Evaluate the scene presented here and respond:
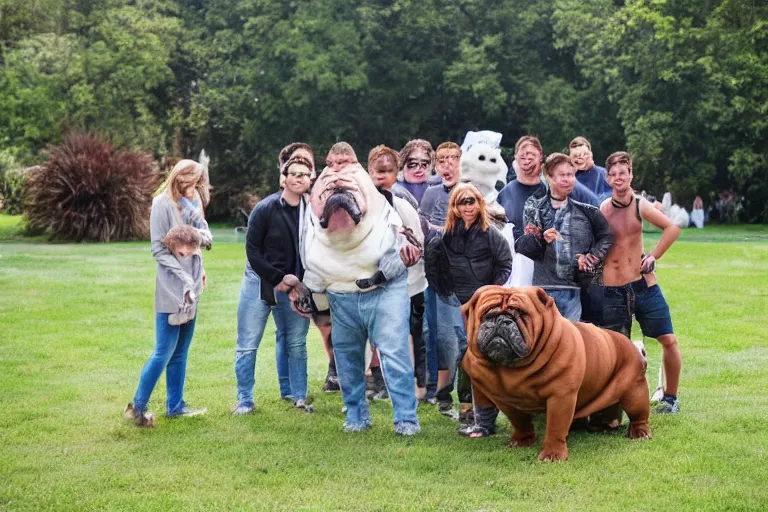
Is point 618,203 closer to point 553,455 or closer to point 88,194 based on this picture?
point 553,455

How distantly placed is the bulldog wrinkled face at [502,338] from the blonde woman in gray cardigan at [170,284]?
2.29 m

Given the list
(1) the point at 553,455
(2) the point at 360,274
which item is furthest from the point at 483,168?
(1) the point at 553,455

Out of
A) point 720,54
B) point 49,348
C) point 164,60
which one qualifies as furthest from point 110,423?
point 164,60

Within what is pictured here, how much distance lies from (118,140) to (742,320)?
77.0 ft

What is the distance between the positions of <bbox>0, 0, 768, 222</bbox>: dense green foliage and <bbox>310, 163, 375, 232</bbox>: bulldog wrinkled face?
1299 inches

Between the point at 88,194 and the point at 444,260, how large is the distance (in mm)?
24276

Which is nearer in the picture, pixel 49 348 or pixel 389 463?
pixel 389 463

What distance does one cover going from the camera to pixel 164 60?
47344 millimetres

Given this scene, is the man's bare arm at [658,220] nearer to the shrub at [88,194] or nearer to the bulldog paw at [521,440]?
the bulldog paw at [521,440]

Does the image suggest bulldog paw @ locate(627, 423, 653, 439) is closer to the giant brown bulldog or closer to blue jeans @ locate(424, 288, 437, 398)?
the giant brown bulldog

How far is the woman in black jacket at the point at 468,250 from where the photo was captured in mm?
7332

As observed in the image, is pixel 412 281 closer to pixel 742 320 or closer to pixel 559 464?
pixel 559 464

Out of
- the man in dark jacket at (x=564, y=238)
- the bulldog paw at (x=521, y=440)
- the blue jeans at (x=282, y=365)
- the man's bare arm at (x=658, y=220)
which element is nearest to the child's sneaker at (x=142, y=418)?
the blue jeans at (x=282, y=365)

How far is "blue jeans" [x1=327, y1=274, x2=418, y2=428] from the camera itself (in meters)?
7.18
